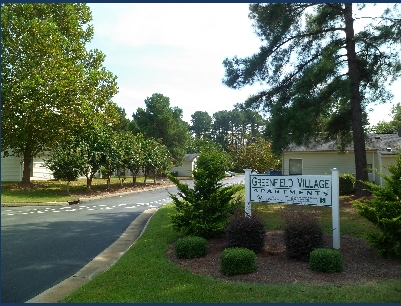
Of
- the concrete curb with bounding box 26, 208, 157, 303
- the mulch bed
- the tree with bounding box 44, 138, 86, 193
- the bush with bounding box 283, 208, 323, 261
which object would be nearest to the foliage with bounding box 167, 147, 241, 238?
the mulch bed

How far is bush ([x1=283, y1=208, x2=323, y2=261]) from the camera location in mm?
6925

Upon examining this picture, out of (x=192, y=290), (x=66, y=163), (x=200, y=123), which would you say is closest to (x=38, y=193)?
(x=66, y=163)

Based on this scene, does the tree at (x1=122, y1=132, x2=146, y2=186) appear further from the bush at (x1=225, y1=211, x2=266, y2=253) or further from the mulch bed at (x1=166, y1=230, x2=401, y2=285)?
the mulch bed at (x1=166, y1=230, x2=401, y2=285)

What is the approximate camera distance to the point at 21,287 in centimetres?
624

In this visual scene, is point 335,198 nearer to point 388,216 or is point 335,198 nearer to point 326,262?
point 388,216

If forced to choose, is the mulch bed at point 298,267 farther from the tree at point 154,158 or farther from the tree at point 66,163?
the tree at point 154,158

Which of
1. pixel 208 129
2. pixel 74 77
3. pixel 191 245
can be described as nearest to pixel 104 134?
pixel 74 77

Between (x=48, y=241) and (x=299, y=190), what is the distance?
20.9ft

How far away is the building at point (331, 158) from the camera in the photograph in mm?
23406

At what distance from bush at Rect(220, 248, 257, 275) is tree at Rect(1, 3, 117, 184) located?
1575 cm

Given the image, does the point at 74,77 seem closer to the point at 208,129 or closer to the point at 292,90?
the point at 292,90

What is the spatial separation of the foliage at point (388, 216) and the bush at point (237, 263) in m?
2.40

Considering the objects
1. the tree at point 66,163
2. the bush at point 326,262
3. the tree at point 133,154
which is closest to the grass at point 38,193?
the tree at point 66,163

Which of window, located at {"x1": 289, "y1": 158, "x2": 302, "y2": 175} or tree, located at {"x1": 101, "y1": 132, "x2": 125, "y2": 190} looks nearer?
tree, located at {"x1": 101, "y1": 132, "x2": 125, "y2": 190}
